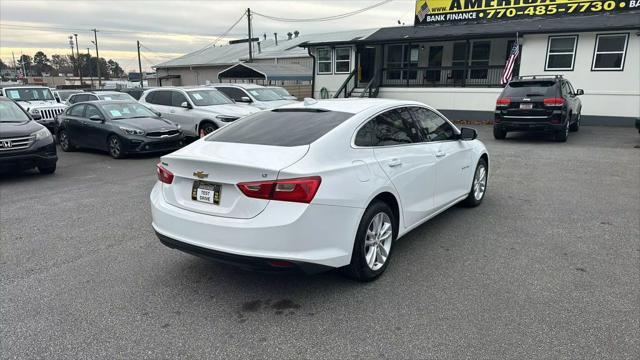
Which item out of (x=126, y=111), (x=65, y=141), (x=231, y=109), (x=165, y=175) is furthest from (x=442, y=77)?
(x=165, y=175)

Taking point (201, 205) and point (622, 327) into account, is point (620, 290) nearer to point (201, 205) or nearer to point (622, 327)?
point (622, 327)

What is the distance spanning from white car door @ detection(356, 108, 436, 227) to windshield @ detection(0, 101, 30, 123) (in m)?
7.69

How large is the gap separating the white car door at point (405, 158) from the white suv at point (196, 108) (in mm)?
7713

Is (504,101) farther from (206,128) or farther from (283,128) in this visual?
(283,128)

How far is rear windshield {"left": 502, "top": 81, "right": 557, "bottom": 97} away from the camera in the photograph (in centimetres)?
1159

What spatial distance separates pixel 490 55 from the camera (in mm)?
21594

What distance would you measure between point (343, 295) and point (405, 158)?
1413mm

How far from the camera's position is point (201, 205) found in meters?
3.40

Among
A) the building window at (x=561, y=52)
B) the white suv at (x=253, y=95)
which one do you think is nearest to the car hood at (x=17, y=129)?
the white suv at (x=253, y=95)

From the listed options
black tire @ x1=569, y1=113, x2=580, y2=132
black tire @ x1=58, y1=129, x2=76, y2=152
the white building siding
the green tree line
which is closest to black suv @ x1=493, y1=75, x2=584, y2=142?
black tire @ x1=569, y1=113, x2=580, y2=132

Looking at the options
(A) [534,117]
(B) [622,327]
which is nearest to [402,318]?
(B) [622,327]

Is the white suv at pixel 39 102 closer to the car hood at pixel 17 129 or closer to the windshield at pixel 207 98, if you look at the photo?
the windshield at pixel 207 98

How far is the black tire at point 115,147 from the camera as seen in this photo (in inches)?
404

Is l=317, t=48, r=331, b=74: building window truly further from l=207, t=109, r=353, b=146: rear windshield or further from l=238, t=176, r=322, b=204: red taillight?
l=238, t=176, r=322, b=204: red taillight
